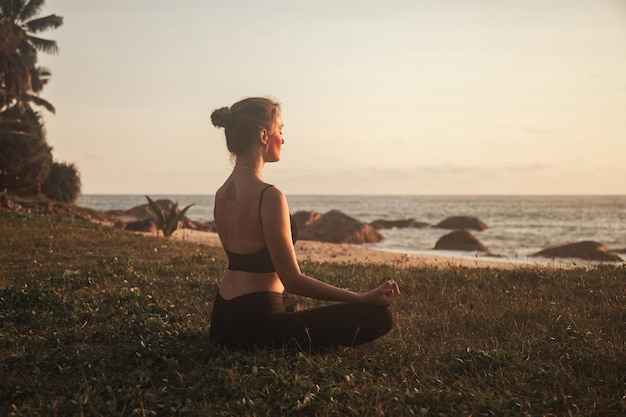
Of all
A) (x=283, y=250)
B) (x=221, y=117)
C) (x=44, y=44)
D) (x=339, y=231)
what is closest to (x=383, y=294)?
(x=283, y=250)

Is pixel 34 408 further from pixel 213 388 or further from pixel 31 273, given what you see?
pixel 31 273

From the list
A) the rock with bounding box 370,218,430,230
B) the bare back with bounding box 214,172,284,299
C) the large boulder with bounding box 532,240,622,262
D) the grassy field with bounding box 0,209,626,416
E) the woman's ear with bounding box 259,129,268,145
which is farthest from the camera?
the rock with bounding box 370,218,430,230

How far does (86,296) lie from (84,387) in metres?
3.61

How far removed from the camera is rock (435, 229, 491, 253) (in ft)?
81.8

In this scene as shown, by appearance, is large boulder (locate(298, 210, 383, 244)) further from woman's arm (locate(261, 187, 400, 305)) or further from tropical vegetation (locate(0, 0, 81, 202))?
woman's arm (locate(261, 187, 400, 305))

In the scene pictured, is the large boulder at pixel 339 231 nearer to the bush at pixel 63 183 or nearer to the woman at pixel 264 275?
the bush at pixel 63 183

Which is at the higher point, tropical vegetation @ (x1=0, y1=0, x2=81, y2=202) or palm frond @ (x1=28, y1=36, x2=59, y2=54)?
palm frond @ (x1=28, y1=36, x2=59, y2=54)

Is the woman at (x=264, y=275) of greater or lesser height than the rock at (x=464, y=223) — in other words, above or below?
above

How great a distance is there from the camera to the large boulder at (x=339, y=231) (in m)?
30.1

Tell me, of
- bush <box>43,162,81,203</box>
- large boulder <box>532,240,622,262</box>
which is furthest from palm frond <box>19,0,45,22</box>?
large boulder <box>532,240,622,262</box>

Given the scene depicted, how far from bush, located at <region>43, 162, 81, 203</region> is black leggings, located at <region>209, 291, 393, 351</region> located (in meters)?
37.6

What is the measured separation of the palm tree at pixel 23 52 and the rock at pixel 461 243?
30841 millimetres

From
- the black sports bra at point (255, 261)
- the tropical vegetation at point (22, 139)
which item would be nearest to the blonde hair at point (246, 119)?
the black sports bra at point (255, 261)

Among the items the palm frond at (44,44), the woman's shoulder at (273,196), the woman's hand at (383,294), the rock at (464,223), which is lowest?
the rock at (464,223)
